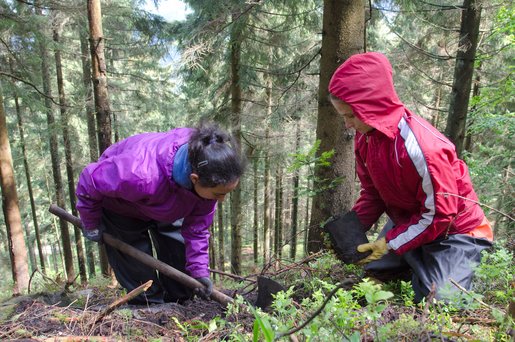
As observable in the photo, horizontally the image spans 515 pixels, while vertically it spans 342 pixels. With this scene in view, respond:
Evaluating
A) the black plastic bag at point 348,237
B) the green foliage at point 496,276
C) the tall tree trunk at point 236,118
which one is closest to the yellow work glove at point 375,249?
the black plastic bag at point 348,237

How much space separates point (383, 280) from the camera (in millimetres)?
2922

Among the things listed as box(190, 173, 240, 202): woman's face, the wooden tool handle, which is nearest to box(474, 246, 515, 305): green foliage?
box(190, 173, 240, 202): woman's face

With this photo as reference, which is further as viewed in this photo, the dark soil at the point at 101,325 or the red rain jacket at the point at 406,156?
the red rain jacket at the point at 406,156

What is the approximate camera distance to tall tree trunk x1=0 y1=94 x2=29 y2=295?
241 inches

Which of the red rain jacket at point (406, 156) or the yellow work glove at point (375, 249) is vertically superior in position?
the red rain jacket at point (406, 156)

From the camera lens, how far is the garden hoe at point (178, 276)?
8.88 feet

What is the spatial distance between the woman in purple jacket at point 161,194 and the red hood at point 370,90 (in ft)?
3.18

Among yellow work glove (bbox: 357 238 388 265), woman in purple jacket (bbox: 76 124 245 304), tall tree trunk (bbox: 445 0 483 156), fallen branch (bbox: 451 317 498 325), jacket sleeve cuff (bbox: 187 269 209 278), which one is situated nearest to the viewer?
fallen branch (bbox: 451 317 498 325)

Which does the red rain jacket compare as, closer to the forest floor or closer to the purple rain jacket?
the forest floor

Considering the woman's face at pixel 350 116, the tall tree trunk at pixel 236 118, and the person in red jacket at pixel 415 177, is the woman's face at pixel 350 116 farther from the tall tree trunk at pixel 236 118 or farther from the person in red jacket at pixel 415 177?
the tall tree trunk at pixel 236 118

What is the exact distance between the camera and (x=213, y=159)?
7.80 ft

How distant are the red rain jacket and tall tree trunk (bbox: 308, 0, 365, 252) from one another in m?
0.91

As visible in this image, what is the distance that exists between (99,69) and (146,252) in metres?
3.91

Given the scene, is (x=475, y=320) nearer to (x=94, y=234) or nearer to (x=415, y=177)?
(x=415, y=177)
